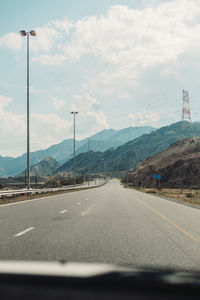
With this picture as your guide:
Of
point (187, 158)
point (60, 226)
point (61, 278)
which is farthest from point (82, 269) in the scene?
point (187, 158)

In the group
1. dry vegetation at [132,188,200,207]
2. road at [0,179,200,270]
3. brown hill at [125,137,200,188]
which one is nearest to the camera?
road at [0,179,200,270]

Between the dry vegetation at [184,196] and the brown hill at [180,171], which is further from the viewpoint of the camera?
the brown hill at [180,171]

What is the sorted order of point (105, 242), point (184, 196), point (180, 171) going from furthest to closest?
point (180, 171), point (184, 196), point (105, 242)

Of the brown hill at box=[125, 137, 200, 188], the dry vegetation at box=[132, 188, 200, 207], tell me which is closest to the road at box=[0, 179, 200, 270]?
the dry vegetation at box=[132, 188, 200, 207]

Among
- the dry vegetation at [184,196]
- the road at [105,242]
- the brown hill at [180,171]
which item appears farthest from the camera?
the brown hill at [180,171]

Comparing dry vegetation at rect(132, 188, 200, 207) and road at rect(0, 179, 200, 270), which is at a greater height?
road at rect(0, 179, 200, 270)

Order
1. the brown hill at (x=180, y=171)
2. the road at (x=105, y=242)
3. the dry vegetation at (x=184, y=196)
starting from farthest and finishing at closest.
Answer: the brown hill at (x=180, y=171) → the dry vegetation at (x=184, y=196) → the road at (x=105, y=242)

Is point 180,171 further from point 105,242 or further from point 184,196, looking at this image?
point 105,242

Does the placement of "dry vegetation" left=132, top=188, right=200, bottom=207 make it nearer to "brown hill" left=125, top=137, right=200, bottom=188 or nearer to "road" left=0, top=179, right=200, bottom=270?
"road" left=0, top=179, right=200, bottom=270

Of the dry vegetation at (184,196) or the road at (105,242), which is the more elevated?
the road at (105,242)

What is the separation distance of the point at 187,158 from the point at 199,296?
101m

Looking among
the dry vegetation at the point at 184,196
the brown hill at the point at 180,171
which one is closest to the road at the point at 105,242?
the dry vegetation at the point at 184,196

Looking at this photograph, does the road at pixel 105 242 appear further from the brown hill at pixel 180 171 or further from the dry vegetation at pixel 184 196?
the brown hill at pixel 180 171

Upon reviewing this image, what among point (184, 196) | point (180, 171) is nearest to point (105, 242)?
point (184, 196)
